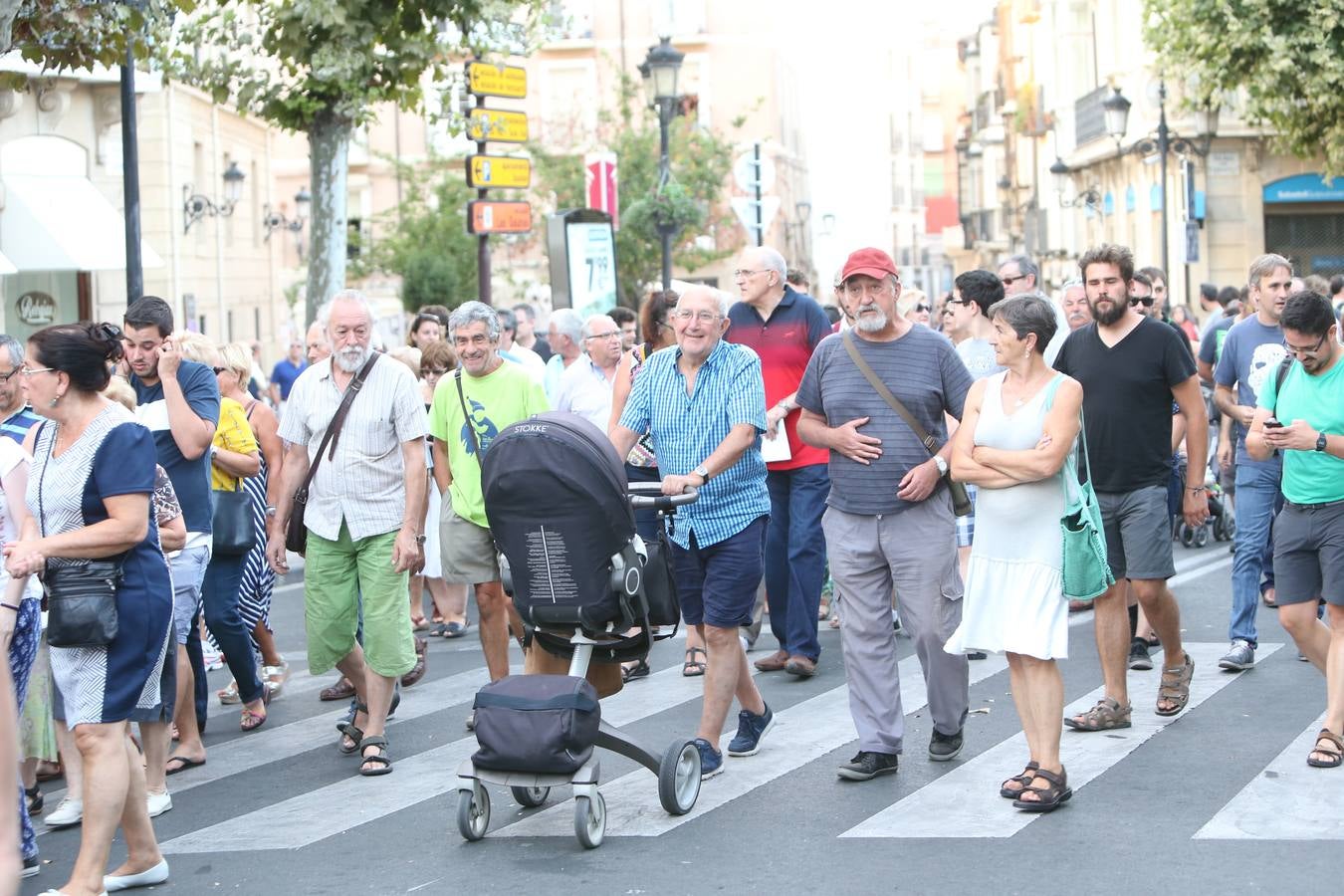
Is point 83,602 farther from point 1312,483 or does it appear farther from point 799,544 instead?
point 1312,483

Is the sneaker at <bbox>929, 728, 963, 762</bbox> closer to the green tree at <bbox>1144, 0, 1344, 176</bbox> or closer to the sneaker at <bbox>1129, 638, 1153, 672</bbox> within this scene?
the sneaker at <bbox>1129, 638, 1153, 672</bbox>

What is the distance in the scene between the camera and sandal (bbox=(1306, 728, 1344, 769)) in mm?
7426

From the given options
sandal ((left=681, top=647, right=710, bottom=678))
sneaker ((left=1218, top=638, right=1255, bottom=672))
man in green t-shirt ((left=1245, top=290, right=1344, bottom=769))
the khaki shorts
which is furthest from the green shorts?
sneaker ((left=1218, top=638, right=1255, bottom=672))

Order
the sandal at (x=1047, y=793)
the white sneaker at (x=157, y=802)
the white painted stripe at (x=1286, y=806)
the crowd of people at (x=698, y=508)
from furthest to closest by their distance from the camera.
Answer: the white sneaker at (x=157, y=802) → the sandal at (x=1047, y=793) → the white painted stripe at (x=1286, y=806) → the crowd of people at (x=698, y=508)

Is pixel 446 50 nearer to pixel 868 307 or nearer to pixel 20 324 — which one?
pixel 20 324

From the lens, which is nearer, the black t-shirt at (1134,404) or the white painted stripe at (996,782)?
the white painted stripe at (996,782)

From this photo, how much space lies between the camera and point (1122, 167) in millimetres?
43375

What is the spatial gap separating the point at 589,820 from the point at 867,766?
1378mm

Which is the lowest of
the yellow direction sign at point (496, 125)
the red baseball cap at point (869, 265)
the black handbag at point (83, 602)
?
the black handbag at point (83, 602)

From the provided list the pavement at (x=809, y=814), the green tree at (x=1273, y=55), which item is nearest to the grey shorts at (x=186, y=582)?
the pavement at (x=809, y=814)

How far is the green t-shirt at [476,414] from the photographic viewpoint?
29.5 ft

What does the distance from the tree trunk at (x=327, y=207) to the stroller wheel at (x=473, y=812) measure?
11604mm

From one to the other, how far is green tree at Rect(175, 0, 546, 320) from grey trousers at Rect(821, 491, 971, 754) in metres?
9.47

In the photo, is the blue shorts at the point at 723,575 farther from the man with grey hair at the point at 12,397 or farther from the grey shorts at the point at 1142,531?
the man with grey hair at the point at 12,397
